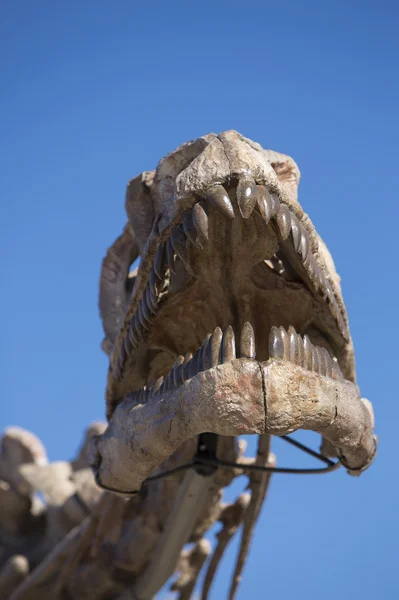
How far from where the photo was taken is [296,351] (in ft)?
11.0

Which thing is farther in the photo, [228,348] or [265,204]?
[265,204]

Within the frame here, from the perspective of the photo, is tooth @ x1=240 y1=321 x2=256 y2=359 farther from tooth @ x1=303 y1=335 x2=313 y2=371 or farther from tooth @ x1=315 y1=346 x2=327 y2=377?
tooth @ x1=315 y1=346 x2=327 y2=377

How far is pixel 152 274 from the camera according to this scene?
12.1ft

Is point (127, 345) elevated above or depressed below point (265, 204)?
below

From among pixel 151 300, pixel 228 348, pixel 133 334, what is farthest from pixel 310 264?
pixel 133 334

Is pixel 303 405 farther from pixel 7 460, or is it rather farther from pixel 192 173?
pixel 7 460

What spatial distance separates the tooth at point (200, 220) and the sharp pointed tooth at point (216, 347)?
37 cm

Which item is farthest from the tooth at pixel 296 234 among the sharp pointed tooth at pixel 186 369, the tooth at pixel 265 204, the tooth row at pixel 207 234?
the sharp pointed tooth at pixel 186 369

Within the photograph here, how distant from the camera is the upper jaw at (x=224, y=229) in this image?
3.42 meters

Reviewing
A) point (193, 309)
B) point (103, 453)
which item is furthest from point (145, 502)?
point (193, 309)

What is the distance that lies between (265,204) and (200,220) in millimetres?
257

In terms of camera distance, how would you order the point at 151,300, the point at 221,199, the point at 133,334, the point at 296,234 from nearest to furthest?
the point at 221,199 < the point at 296,234 < the point at 151,300 < the point at 133,334

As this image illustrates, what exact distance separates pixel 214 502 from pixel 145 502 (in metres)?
0.45

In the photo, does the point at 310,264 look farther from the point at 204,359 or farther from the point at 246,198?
the point at 204,359
